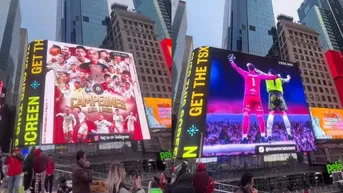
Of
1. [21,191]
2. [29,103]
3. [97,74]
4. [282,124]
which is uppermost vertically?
[97,74]

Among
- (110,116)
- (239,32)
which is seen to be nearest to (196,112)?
(110,116)

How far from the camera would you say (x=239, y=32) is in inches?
3162

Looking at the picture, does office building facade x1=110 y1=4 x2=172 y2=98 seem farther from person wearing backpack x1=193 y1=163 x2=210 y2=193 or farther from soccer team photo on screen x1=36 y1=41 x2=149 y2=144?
person wearing backpack x1=193 y1=163 x2=210 y2=193

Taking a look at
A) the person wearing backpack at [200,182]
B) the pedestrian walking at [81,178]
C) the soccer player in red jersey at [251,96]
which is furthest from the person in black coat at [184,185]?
the soccer player in red jersey at [251,96]

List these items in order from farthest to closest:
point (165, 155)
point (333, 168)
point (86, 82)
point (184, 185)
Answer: point (333, 168) < point (165, 155) < point (86, 82) < point (184, 185)

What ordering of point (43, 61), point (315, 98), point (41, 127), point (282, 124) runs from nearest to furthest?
point (41, 127) → point (43, 61) → point (282, 124) → point (315, 98)

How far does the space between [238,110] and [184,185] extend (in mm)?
26590

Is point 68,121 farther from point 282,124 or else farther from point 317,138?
point 317,138

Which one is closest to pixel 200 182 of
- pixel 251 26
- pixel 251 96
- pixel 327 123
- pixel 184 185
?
pixel 184 185

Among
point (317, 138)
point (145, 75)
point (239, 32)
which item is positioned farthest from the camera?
point (239, 32)

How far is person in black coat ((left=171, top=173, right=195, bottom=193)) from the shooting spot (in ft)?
15.8

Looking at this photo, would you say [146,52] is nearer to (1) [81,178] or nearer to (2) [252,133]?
(2) [252,133]

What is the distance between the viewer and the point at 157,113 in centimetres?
4253

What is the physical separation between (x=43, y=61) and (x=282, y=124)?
70.7 feet
